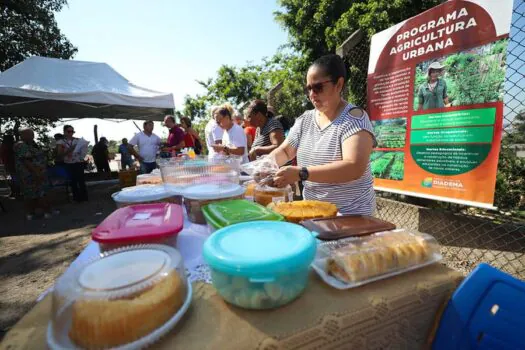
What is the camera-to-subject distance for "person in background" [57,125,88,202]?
6.75 meters

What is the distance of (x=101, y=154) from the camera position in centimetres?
1112

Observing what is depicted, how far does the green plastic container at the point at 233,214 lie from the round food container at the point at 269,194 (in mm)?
328

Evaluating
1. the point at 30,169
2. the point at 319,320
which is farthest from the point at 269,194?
the point at 30,169

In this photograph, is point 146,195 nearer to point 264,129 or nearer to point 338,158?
point 338,158

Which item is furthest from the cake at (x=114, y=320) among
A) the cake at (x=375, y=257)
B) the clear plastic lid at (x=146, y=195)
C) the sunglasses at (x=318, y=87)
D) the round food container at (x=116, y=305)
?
the sunglasses at (x=318, y=87)

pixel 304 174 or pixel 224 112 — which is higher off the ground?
pixel 224 112

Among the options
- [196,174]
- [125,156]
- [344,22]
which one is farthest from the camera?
[125,156]

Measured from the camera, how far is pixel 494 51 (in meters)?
2.20

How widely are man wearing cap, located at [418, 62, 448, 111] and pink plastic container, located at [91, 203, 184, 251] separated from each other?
8.97ft

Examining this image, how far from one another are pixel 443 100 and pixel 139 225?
9.60ft

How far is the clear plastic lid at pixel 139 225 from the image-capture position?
94cm

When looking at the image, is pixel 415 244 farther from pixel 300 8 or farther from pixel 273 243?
pixel 300 8

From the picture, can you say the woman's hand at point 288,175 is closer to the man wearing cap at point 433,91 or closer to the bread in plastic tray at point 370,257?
the bread in plastic tray at point 370,257

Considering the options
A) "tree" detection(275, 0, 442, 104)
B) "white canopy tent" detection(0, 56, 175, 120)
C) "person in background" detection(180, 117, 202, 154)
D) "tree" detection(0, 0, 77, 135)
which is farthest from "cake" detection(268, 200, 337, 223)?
"tree" detection(0, 0, 77, 135)
